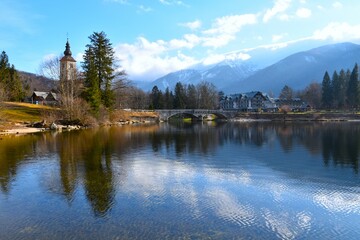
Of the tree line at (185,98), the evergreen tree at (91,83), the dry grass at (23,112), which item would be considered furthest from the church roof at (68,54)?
the tree line at (185,98)

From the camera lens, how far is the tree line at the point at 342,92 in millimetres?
129125

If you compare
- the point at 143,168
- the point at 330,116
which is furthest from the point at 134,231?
the point at 330,116

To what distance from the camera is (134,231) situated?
1336 centimetres

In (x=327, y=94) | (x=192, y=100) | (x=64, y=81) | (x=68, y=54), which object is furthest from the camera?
(x=192, y=100)

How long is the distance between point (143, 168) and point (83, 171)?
423 centimetres

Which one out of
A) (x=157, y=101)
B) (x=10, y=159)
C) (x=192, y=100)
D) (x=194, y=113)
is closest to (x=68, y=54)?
(x=194, y=113)

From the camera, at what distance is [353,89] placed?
130 meters

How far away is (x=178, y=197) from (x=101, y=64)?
6566cm

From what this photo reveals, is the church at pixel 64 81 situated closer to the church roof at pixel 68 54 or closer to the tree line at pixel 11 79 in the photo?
the church roof at pixel 68 54

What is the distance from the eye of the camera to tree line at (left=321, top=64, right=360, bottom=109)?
424ft

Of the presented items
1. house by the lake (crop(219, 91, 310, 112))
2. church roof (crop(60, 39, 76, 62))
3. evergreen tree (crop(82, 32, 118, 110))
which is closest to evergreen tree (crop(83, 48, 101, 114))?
evergreen tree (crop(82, 32, 118, 110))

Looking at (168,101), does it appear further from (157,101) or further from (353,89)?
(353,89)

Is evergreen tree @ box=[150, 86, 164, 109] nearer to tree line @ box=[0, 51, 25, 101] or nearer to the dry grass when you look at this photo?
tree line @ box=[0, 51, 25, 101]

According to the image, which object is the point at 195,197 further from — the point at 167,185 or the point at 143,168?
the point at 143,168
